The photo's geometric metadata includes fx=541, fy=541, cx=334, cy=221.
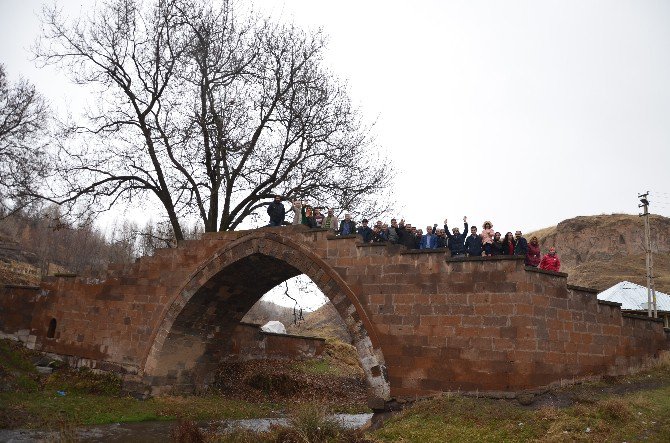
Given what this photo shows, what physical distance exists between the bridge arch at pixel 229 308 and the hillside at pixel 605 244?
41623 mm

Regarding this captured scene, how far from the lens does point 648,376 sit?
38.9 feet

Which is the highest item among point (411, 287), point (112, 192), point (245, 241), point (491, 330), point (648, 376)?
point (112, 192)

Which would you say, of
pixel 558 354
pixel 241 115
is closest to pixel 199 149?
pixel 241 115

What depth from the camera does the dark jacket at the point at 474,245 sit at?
12.0 m

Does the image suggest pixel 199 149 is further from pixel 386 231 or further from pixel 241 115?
pixel 386 231

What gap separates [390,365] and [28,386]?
10604 mm

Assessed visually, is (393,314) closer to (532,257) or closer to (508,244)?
(508,244)

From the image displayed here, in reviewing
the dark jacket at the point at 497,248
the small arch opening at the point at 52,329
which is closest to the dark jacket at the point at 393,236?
the dark jacket at the point at 497,248

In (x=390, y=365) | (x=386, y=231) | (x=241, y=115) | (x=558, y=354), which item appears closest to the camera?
(x=558, y=354)

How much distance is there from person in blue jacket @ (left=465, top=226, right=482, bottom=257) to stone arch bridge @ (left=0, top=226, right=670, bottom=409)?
0.72 meters

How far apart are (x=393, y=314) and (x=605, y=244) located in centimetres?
5258

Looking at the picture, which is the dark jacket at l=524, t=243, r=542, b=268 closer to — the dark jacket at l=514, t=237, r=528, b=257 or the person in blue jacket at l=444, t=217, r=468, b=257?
the dark jacket at l=514, t=237, r=528, b=257

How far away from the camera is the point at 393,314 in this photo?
12039mm

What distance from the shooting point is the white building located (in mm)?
26781
